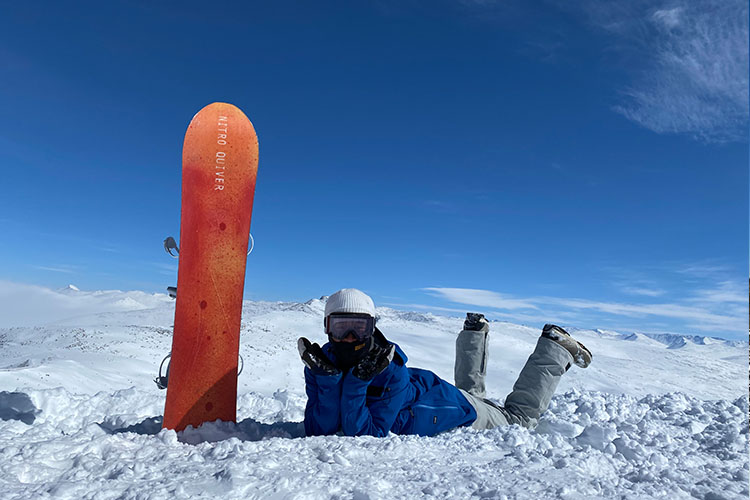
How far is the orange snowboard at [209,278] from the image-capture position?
3.58m

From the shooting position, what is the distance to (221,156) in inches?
148

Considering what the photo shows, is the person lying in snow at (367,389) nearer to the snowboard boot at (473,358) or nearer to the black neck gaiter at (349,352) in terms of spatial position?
the black neck gaiter at (349,352)

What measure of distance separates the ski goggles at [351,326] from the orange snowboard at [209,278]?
105 centimetres

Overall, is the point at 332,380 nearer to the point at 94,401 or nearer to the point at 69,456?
the point at 69,456

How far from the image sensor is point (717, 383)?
49.6ft

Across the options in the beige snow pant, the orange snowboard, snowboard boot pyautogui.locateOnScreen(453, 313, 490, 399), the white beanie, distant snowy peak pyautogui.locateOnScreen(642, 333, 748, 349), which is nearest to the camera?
the white beanie

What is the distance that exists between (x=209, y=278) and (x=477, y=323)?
273cm

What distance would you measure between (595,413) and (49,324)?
14.5 m

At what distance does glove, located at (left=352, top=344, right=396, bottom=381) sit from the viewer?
2.94 meters

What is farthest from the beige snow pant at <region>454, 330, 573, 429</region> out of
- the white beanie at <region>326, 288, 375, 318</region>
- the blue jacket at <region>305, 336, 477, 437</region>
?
the white beanie at <region>326, 288, 375, 318</region>

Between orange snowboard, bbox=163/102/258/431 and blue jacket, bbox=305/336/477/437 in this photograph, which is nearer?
blue jacket, bbox=305/336/477/437

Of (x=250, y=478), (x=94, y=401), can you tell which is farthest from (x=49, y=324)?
(x=250, y=478)

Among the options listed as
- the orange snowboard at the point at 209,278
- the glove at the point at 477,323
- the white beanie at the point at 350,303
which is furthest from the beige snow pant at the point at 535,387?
the orange snowboard at the point at 209,278

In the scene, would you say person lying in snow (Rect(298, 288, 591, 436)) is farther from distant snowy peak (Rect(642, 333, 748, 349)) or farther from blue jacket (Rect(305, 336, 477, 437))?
distant snowy peak (Rect(642, 333, 748, 349))
